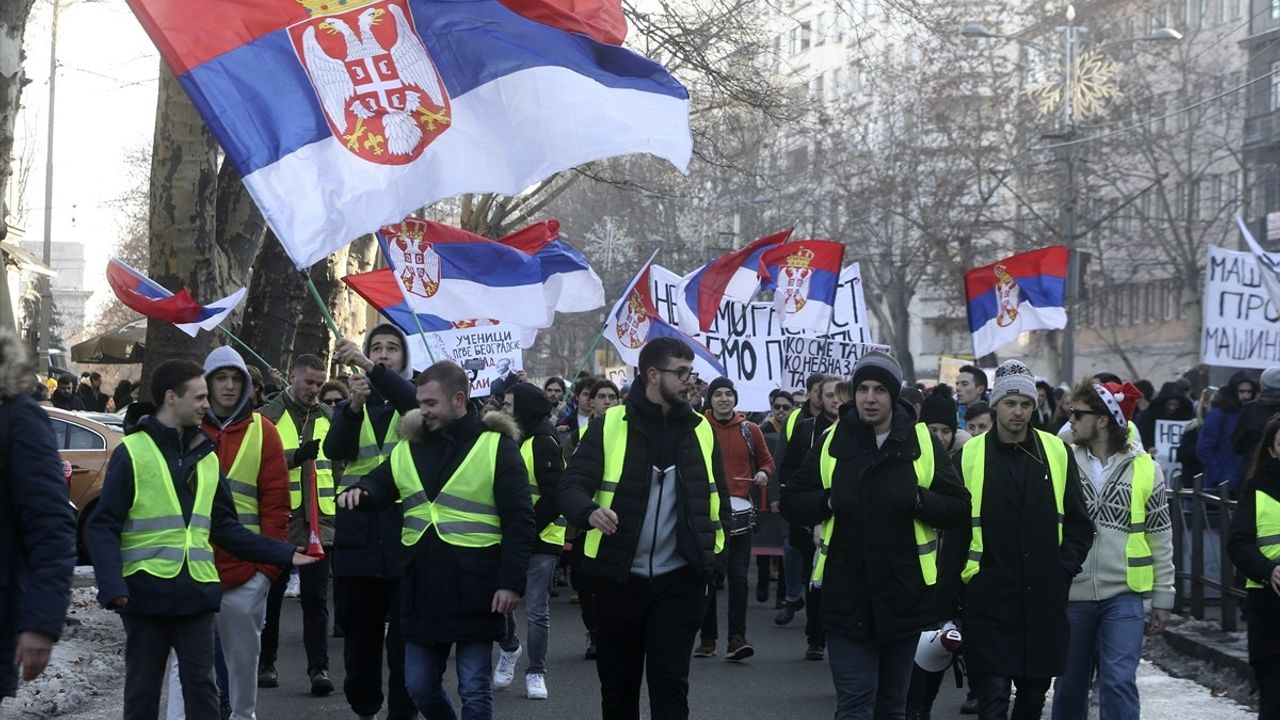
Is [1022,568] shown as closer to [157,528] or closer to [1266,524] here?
[1266,524]

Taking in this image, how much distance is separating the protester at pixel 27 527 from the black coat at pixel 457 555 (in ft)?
7.59

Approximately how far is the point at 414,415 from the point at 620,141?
1.70 metres

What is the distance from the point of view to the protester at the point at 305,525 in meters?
10.3

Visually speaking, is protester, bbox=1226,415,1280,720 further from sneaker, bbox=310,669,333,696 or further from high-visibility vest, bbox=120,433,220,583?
sneaker, bbox=310,669,333,696

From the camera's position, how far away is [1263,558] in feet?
24.0

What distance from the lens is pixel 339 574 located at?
8.31 meters

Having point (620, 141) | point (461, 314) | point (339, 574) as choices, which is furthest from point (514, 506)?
point (461, 314)

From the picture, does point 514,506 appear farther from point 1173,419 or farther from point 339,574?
point 1173,419

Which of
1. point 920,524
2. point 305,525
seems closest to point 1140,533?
point 920,524

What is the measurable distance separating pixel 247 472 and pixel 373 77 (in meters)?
1.86

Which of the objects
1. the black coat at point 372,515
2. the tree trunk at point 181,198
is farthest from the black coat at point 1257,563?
the tree trunk at point 181,198

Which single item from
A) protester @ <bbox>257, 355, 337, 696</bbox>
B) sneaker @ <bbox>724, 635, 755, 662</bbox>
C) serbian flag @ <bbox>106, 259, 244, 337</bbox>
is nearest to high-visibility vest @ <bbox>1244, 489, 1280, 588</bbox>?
sneaker @ <bbox>724, 635, 755, 662</bbox>

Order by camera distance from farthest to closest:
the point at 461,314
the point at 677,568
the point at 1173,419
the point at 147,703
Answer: the point at 1173,419 < the point at 461,314 < the point at 677,568 < the point at 147,703

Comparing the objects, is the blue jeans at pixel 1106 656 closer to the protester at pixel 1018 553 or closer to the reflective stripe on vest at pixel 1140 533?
the reflective stripe on vest at pixel 1140 533
